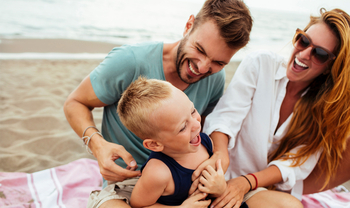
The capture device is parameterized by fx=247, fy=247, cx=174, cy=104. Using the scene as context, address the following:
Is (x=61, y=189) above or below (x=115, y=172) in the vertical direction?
below

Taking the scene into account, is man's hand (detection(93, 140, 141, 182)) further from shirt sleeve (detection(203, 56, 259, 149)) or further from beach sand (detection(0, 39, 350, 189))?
beach sand (detection(0, 39, 350, 189))

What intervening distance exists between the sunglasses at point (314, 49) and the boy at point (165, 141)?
1072 mm

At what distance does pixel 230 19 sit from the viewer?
1.77m

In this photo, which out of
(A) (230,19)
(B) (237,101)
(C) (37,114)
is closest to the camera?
(A) (230,19)

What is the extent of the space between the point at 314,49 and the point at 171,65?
1110mm

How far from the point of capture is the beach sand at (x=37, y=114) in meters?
2.97

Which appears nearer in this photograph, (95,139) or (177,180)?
(177,180)

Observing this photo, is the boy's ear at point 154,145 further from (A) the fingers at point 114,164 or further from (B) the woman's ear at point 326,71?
(B) the woman's ear at point 326,71

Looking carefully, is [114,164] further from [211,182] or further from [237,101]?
[237,101]

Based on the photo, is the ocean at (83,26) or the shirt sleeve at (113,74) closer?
the shirt sleeve at (113,74)

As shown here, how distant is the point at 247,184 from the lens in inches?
73.5

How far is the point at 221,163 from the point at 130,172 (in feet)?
2.16

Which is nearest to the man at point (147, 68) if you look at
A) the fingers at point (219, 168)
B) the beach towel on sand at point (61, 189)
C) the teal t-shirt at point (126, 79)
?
the teal t-shirt at point (126, 79)

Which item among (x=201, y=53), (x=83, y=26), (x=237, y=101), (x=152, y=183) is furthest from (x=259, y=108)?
(x=83, y=26)
